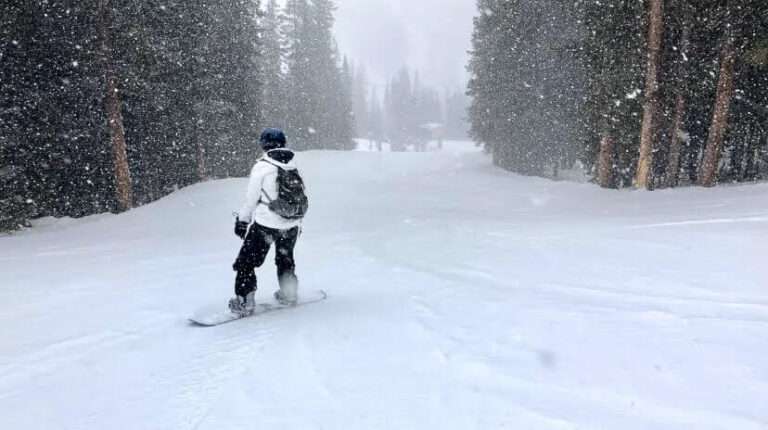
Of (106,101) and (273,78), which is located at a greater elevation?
(273,78)

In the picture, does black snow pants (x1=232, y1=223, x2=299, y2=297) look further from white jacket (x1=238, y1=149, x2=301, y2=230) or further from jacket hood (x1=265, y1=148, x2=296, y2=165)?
jacket hood (x1=265, y1=148, x2=296, y2=165)

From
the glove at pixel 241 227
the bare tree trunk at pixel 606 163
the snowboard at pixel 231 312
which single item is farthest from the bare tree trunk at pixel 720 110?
the glove at pixel 241 227

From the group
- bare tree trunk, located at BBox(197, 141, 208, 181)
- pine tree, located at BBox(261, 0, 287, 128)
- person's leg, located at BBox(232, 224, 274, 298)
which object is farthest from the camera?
pine tree, located at BBox(261, 0, 287, 128)

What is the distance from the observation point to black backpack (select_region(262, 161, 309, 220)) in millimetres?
5359

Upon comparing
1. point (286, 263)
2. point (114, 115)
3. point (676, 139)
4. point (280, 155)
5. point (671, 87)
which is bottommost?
point (286, 263)

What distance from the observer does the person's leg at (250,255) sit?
5488mm

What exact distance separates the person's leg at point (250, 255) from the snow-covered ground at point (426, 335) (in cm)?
47

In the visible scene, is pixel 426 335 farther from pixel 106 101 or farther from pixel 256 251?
pixel 106 101

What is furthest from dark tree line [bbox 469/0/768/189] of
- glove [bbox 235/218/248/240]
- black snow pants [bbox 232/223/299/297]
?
glove [bbox 235/218/248/240]

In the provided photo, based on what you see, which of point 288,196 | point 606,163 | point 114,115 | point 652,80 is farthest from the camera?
point 606,163

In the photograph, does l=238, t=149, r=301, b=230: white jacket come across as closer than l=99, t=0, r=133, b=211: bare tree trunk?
Yes

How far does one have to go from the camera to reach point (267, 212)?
5.40 m

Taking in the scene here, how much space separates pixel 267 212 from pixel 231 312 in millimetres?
1273

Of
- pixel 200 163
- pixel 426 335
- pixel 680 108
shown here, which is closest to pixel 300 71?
pixel 200 163
